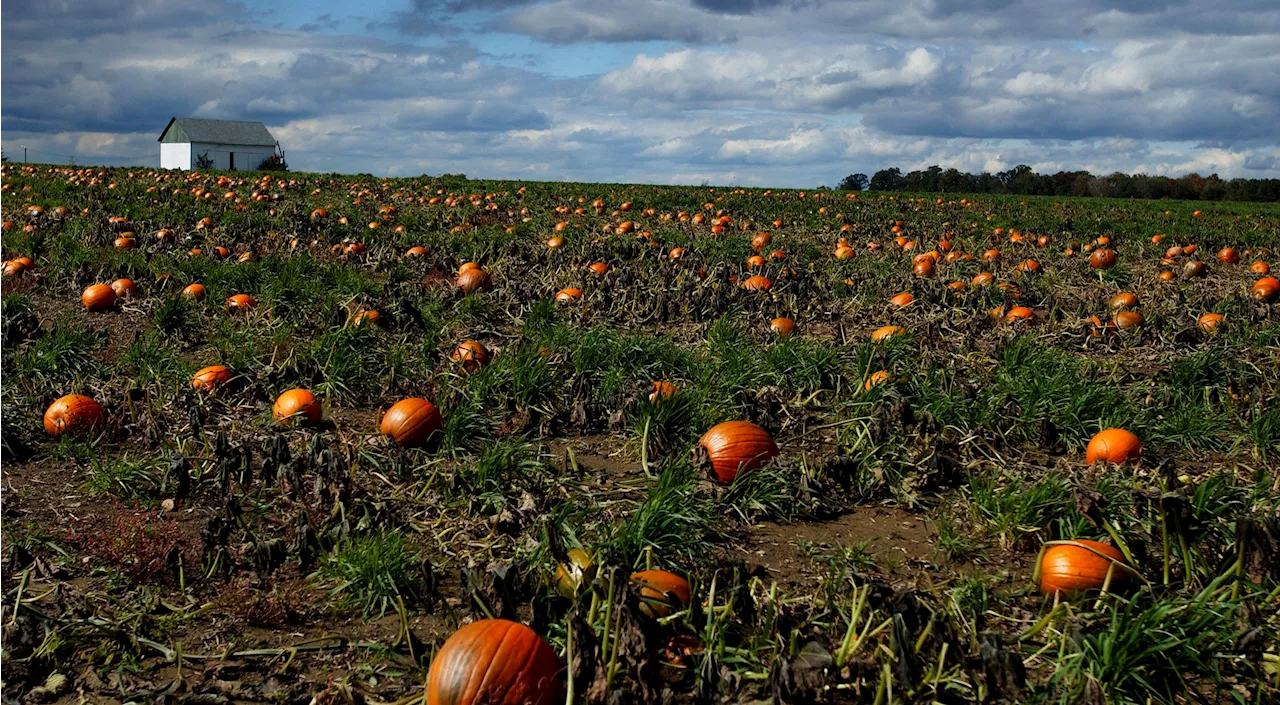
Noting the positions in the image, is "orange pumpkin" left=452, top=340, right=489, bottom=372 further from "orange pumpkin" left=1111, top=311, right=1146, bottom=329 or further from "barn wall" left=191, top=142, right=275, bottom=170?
"barn wall" left=191, top=142, right=275, bottom=170

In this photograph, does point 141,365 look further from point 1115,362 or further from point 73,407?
point 1115,362

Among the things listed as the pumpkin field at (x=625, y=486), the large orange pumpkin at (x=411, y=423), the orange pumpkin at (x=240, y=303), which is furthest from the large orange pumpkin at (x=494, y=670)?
the orange pumpkin at (x=240, y=303)

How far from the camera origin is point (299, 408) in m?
5.23

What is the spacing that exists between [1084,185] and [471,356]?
49.0m

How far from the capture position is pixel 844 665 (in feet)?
9.52

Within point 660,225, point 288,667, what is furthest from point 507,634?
Answer: point 660,225

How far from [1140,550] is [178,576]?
366cm

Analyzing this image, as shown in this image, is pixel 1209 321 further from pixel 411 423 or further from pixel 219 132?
pixel 219 132

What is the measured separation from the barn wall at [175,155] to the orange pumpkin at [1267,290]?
82563mm

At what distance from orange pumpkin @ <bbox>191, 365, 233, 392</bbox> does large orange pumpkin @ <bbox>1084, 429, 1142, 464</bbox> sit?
484cm

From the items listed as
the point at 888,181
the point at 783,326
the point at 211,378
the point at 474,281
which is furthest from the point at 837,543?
the point at 888,181

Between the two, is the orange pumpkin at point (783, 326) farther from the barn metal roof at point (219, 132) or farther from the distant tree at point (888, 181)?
the barn metal roof at point (219, 132)

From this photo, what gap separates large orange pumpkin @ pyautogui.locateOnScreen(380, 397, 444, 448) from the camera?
196 inches

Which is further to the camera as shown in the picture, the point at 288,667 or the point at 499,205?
the point at 499,205
